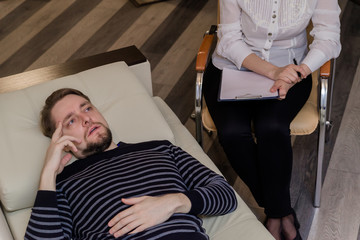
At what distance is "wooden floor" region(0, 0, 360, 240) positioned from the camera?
2293mm

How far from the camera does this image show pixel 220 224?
169cm

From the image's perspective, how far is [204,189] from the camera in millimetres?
1616

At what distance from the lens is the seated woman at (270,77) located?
78.2 inches

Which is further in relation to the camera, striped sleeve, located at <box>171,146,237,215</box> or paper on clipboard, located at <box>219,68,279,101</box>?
paper on clipboard, located at <box>219,68,279,101</box>

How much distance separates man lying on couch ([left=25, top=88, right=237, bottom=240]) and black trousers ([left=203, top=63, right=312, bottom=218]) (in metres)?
0.31

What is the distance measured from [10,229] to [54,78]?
70 cm

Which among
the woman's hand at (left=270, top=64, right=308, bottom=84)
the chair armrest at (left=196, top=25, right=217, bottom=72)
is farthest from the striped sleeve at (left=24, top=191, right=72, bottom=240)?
the woman's hand at (left=270, top=64, right=308, bottom=84)

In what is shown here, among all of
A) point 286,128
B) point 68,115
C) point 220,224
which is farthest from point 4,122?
point 286,128

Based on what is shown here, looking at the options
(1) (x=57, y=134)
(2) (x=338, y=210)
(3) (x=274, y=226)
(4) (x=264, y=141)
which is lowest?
(2) (x=338, y=210)

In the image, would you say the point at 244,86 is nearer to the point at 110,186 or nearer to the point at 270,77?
the point at 270,77

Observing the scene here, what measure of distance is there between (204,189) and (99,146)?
385 mm

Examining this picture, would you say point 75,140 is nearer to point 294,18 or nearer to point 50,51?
point 294,18

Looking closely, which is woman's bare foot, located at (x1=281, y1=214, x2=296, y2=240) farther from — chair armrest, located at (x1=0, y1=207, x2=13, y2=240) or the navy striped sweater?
chair armrest, located at (x1=0, y1=207, x2=13, y2=240)

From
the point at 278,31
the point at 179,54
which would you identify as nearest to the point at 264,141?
the point at 278,31
